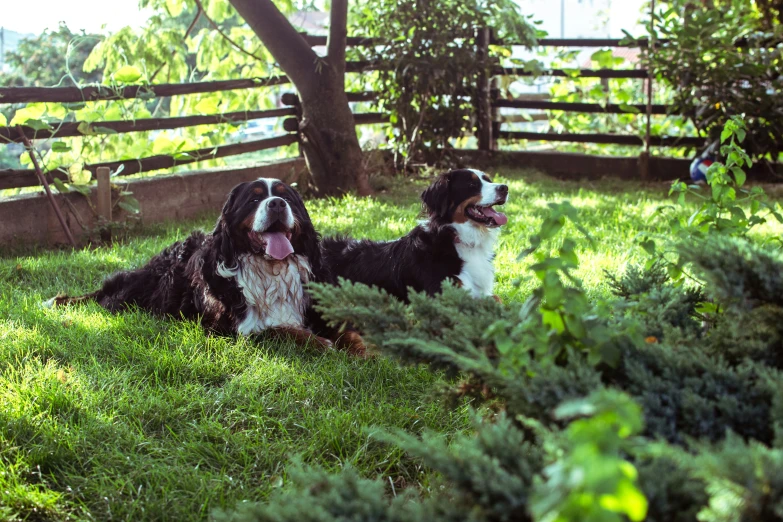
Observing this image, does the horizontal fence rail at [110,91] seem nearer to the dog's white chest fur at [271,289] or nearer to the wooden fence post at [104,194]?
the wooden fence post at [104,194]

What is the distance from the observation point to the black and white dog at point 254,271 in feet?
14.0

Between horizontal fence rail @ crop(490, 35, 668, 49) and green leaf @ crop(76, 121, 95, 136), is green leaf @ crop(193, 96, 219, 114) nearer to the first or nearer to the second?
green leaf @ crop(76, 121, 95, 136)

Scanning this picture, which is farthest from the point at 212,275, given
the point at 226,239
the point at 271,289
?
the point at 271,289

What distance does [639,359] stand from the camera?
6.35ft

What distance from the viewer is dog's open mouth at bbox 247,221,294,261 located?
14.0 ft

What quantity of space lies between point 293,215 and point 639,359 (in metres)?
2.69

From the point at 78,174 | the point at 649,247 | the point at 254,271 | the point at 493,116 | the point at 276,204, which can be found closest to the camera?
the point at 649,247

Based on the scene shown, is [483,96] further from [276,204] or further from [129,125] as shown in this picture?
[276,204]

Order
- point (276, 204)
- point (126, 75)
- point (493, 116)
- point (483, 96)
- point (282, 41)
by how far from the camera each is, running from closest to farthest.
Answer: point (276, 204) < point (126, 75) < point (282, 41) < point (483, 96) < point (493, 116)

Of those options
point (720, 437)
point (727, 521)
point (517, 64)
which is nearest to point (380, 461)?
point (720, 437)

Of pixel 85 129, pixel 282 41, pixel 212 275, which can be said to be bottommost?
pixel 212 275

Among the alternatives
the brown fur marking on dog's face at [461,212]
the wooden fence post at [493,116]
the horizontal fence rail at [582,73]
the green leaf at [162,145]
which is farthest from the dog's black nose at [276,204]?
the wooden fence post at [493,116]

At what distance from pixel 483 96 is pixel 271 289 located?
25.8 ft

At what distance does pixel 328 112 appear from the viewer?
30.1ft
